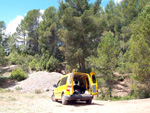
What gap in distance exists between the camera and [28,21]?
4144 centimetres

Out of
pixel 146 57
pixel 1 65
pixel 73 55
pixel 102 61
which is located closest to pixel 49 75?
pixel 73 55

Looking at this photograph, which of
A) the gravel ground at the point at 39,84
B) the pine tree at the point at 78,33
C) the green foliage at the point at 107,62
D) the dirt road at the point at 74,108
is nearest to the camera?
the dirt road at the point at 74,108

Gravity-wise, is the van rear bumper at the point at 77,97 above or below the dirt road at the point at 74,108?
above

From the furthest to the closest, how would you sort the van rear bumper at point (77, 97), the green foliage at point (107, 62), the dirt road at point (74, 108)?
the green foliage at point (107, 62)
the van rear bumper at point (77, 97)
the dirt road at point (74, 108)

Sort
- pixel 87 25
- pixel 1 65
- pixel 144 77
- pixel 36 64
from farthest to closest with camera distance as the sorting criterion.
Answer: pixel 36 64 → pixel 1 65 → pixel 87 25 → pixel 144 77

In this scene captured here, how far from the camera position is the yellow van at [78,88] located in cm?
821

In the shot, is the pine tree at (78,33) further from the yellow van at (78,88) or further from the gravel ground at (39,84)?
the yellow van at (78,88)

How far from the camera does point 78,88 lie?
32.2ft

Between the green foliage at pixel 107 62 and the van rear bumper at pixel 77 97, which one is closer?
the van rear bumper at pixel 77 97

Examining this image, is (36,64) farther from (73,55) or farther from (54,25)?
(73,55)

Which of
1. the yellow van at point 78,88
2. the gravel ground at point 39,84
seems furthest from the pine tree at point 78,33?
the yellow van at point 78,88

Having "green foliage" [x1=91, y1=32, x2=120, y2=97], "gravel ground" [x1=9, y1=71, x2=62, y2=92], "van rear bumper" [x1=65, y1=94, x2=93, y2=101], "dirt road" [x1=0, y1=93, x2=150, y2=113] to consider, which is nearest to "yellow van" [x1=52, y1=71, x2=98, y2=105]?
"van rear bumper" [x1=65, y1=94, x2=93, y2=101]

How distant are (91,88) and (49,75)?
17.3m

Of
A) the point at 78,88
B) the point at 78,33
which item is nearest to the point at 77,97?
the point at 78,88
